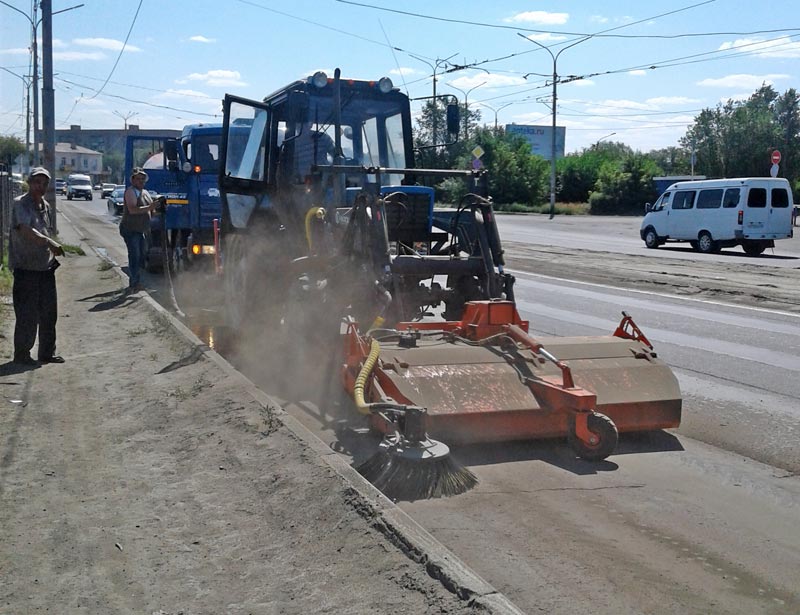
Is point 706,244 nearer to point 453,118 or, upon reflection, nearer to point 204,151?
point 204,151

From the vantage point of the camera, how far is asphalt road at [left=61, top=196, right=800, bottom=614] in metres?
4.09

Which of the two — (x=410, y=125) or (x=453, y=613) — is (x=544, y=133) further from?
(x=453, y=613)

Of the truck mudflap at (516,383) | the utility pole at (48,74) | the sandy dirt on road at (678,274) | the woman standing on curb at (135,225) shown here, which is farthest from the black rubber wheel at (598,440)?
the utility pole at (48,74)

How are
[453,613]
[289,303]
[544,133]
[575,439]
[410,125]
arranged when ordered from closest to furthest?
[453,613]
[575,439]
[289,303]
[410,125]
[544,133]

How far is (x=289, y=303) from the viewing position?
912cm

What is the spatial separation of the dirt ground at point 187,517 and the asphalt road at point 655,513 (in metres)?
0.47

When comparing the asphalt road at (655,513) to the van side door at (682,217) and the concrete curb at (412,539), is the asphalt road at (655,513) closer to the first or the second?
the concrete curb at (412,539)

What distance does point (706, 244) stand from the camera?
28.3m

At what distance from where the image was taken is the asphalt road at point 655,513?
13.4ft

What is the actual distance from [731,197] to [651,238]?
3505 mm

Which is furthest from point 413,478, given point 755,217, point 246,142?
point 755,217

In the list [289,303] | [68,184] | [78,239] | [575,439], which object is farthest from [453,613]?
[68,184]

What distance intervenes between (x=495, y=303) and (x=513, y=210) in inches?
2388

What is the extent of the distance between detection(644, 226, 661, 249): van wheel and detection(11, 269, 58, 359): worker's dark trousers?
24.5 metres
